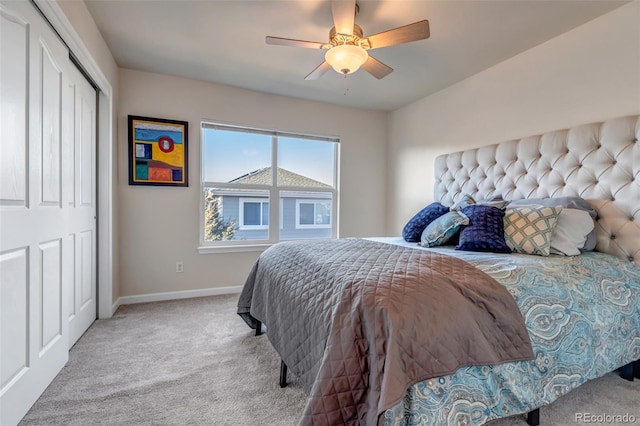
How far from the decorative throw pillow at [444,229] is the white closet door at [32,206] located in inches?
93.1

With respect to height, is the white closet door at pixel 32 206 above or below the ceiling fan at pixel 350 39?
below

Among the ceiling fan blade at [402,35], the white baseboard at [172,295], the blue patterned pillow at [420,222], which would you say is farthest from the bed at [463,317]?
the white baseboard at [172,295]

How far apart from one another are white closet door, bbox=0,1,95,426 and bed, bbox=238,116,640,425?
1162 mm

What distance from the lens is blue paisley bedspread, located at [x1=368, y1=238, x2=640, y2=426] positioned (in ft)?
3.44

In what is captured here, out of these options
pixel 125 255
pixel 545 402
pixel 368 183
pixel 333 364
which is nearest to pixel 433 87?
pixel 368 183

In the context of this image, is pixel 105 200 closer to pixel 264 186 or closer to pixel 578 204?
pixel 264 186

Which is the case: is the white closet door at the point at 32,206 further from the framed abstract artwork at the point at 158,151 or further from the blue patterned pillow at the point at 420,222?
the blue patterned pillow at the point at 420,222

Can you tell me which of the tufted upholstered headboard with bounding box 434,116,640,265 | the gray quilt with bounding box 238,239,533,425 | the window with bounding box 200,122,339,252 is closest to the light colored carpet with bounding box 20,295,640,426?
the gray quilt with bounding box 238,239,533,425

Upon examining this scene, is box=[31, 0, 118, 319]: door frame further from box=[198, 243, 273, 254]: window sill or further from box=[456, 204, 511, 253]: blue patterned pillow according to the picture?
box=[456, 204, 511, 253]: blue patterned pillow

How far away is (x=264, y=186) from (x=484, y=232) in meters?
2.47

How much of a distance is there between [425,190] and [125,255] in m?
3.38

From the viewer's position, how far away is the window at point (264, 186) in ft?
11.1

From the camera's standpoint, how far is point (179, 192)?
10.4ft

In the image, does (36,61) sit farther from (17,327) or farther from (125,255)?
(125,255)
